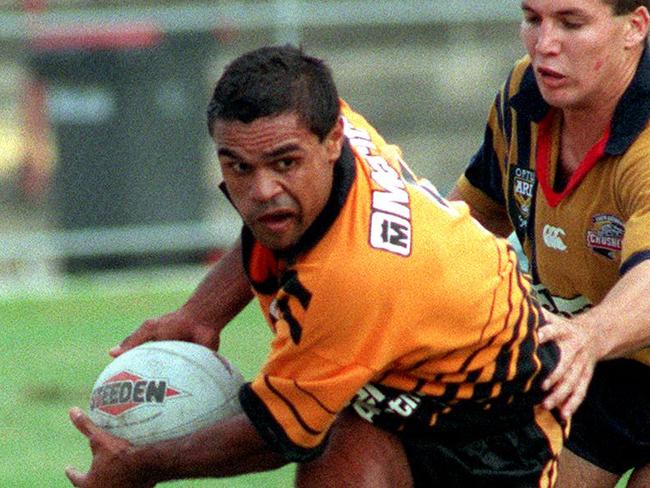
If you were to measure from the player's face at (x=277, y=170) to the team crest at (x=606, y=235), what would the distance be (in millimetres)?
1119

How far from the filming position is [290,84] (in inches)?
192

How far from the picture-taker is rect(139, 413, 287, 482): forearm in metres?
5.21

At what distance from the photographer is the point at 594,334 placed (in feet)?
17.3

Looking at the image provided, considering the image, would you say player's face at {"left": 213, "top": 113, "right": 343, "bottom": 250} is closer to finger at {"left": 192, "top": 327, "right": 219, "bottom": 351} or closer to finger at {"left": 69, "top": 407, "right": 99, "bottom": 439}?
finger at {"left": 69, "top": 407, "right": 99, "bottom": 439}

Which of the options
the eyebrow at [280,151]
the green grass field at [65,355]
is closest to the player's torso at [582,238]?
the eyebrow at [280,151]

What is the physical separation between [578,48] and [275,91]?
4.04 ft

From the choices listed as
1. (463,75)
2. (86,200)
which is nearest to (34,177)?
(86,200)

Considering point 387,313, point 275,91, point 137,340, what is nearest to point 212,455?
point 387,313

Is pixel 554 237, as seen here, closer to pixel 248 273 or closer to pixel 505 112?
pixel 505 112

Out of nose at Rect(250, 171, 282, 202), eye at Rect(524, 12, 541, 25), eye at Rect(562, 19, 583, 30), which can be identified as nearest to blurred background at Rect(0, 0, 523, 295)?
eye at Rect(524, 12, 541, 25)

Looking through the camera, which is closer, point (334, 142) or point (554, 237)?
point (334, 142)

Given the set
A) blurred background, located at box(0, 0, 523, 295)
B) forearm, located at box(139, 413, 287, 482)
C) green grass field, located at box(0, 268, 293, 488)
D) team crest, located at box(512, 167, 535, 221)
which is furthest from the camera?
blurred background, located at box(0, 0, 523, 295)

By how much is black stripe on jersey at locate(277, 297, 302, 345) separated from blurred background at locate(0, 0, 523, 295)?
10493mm

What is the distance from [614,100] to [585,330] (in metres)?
0.89
